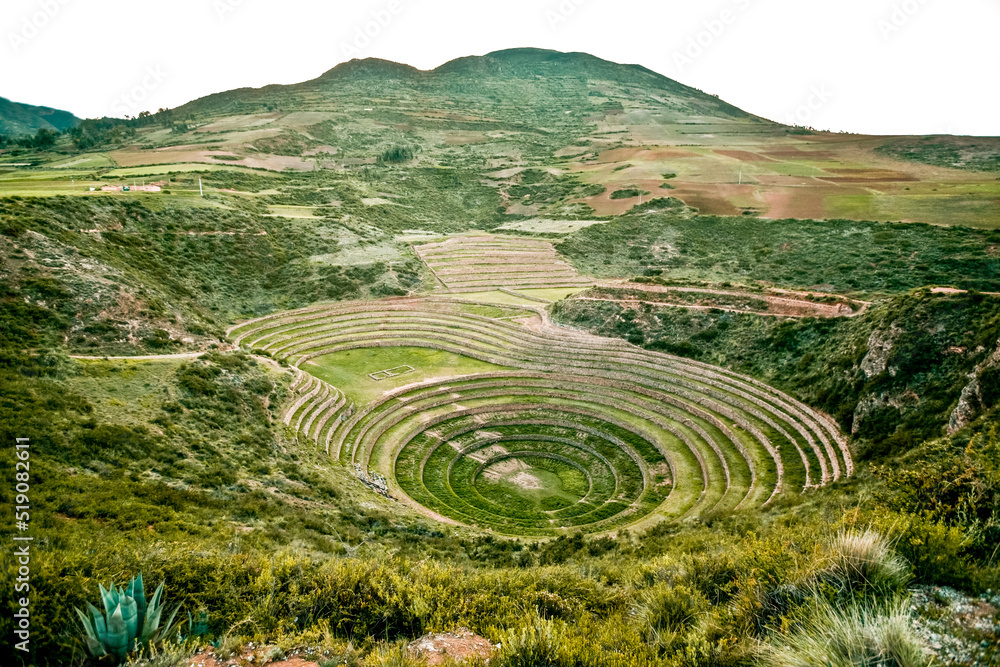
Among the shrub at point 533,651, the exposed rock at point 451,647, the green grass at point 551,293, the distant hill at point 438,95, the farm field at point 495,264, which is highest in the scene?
the distant hill at point 438,95

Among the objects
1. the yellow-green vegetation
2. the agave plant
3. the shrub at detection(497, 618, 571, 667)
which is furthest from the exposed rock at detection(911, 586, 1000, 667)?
the agave plant

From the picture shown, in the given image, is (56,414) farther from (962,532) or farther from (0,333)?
(962,532)

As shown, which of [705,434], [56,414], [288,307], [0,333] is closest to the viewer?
[56,414]

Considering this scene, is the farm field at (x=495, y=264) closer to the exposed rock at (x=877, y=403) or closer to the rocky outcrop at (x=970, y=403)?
the exposed rock at (x=877, y=403)

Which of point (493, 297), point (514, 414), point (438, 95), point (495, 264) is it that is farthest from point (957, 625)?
point (438, 95)

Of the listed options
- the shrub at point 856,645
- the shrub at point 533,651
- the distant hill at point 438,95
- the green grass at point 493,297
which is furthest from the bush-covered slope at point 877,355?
the distant hill at point 438,95

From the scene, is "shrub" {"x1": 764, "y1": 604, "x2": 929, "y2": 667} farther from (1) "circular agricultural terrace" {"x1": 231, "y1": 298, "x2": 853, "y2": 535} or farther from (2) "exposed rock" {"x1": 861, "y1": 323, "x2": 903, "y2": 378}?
(2) "exposed rock" {"x1": 861, "y1": 323, "x2": 903, "y2": 378}

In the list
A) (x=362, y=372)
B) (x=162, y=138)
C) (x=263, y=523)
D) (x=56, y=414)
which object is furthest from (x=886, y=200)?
(x=162, y=138)
